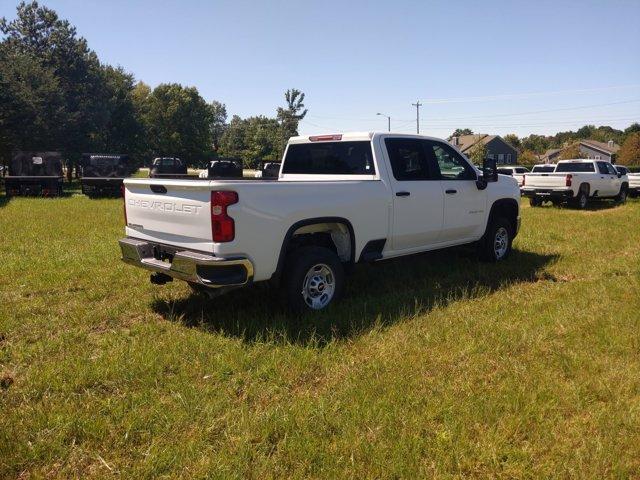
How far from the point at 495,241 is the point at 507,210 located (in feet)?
2.06

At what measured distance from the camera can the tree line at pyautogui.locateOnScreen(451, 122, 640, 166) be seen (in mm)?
65938

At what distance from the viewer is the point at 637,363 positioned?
13.3ft

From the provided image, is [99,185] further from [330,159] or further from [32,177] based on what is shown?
[330,159]

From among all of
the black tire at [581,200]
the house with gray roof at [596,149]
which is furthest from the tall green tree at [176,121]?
the house with gray roof at [596,149]

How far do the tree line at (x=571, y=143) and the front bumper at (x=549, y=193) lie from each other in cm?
4264

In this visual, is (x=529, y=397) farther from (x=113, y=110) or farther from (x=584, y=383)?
(x=113, y=110)

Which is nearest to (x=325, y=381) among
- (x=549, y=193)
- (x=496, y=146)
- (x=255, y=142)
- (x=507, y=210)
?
(x=507, y=210)

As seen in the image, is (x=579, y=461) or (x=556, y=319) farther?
(x=556, y=319)

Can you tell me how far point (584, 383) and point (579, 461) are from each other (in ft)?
3.35

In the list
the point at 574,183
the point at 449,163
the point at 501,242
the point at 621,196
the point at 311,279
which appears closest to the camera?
the point at 311,279

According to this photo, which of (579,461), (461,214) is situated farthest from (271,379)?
(461,214)

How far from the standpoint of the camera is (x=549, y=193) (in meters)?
17.8

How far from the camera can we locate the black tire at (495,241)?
774 centimetres

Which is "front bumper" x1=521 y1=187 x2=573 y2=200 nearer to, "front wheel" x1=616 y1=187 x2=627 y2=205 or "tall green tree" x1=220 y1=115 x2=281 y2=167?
"front wheel" x1=616 y1=187 x2=627 y2=205
